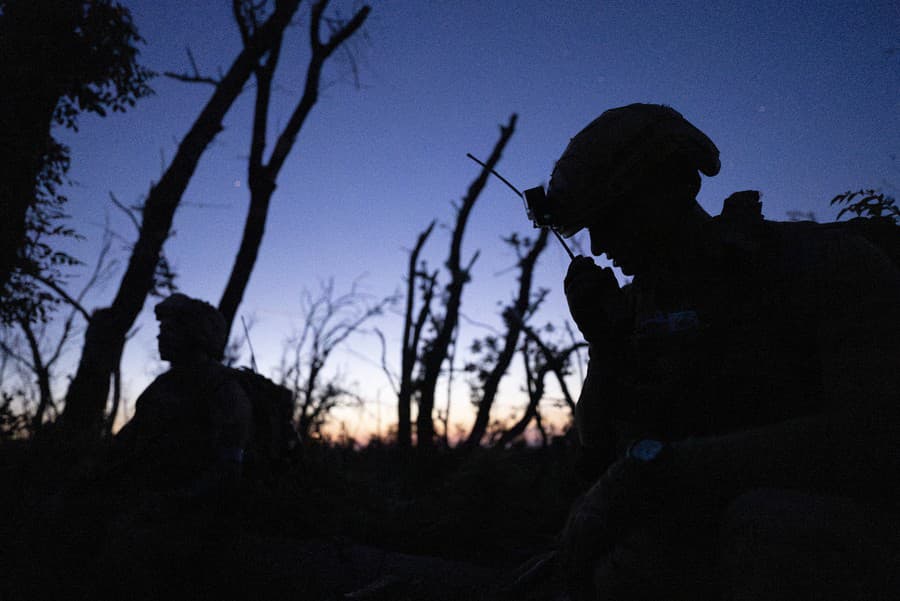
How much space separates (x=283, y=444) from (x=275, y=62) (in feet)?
28.7

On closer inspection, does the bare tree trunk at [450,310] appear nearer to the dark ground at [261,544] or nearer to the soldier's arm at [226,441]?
the dark ground at [261,544]

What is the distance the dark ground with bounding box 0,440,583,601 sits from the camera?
3963mm

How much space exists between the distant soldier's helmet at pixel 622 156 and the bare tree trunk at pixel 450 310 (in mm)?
10117

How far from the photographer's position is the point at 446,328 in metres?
12.3

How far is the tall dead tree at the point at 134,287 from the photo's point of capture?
7.95m

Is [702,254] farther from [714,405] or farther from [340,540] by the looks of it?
[340,540]

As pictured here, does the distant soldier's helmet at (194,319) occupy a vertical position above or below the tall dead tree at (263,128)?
below

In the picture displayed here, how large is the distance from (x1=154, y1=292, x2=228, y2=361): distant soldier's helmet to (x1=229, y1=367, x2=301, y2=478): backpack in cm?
30

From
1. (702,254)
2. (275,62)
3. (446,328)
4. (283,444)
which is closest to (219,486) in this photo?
(283,444)

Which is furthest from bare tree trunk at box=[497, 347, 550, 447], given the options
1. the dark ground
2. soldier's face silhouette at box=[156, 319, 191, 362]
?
soldier's face silhouette at box=[156, 319, 191, 362]

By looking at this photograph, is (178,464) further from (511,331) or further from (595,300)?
(511,331)

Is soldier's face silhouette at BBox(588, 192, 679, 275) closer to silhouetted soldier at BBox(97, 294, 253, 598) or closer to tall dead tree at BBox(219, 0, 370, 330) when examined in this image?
silhouetted soldier at BBox(97, 294, 253, 598)

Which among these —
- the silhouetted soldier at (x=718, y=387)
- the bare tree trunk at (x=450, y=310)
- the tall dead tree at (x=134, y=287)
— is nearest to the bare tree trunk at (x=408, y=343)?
the bare tree trunk at (x=450, y=310)

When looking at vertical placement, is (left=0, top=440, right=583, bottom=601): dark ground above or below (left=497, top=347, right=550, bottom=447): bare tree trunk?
below
